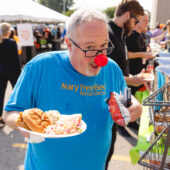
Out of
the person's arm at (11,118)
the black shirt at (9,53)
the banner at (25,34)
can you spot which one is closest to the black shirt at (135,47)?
the black shirt at (9,53)

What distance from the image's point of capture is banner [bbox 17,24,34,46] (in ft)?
28.3

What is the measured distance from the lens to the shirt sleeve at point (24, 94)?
1270mm

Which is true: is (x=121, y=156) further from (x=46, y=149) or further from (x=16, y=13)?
(x=16, y=13)

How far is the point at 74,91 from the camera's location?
134 centimetres

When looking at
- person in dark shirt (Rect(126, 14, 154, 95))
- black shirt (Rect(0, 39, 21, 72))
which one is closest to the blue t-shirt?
person in dark shirt (Rect(126, 14, 154, 95))

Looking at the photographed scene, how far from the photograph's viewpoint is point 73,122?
117 cm

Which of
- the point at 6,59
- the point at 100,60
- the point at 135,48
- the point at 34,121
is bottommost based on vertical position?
the point at 6,59

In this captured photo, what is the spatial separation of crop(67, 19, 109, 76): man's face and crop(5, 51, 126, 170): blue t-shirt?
0.09m

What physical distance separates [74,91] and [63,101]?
10 cm

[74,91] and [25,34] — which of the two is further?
[25,34]

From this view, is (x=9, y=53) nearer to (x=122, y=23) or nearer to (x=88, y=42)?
(x=122, y=23)

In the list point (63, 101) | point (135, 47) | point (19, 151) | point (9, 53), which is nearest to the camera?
point (63, 101)

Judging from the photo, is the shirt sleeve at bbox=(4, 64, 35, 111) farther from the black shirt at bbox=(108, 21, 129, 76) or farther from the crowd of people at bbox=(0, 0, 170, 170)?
the black shirt at bbox=(108, 21, 129, 76)

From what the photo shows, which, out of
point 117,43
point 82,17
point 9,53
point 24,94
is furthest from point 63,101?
point 9,53
